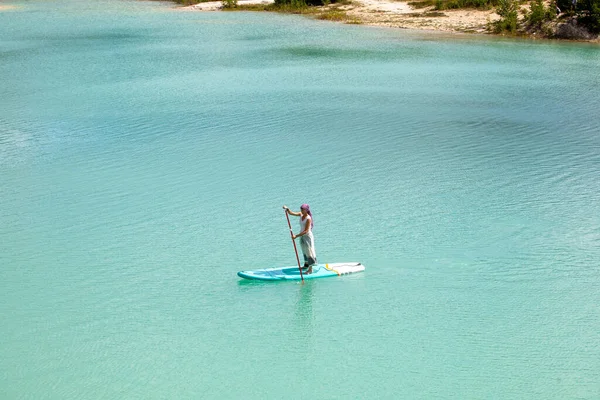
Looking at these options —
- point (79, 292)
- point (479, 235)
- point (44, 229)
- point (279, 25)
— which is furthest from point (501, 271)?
point (279, 25)

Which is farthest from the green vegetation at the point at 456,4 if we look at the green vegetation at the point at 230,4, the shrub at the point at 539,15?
the green vegetation at the point at 230,4

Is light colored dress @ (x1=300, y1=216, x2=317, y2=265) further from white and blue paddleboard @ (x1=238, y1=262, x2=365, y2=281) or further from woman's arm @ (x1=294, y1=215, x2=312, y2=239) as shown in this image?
white and blue paddleboard @ (x1=238, y1=262, x2=365, y2=281)

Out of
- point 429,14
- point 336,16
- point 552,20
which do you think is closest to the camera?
point 552,20

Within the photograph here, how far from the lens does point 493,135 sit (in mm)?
27438

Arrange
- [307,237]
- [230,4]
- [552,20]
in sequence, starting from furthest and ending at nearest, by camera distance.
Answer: [230,4]
[552,20]
[307,237]

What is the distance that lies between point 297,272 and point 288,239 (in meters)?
2.09

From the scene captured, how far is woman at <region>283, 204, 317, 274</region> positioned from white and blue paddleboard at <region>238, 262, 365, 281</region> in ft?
0.65

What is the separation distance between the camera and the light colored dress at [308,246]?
15547mm

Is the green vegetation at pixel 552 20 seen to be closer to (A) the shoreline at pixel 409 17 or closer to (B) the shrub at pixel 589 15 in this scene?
(B) the shrub at pixel 589 15

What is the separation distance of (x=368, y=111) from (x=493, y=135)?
19.3ft

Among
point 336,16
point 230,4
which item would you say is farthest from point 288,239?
point 230,4

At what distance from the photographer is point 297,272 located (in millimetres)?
15688

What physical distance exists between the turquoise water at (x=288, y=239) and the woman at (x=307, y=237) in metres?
0.61

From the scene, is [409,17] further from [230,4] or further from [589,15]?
[230,4]
